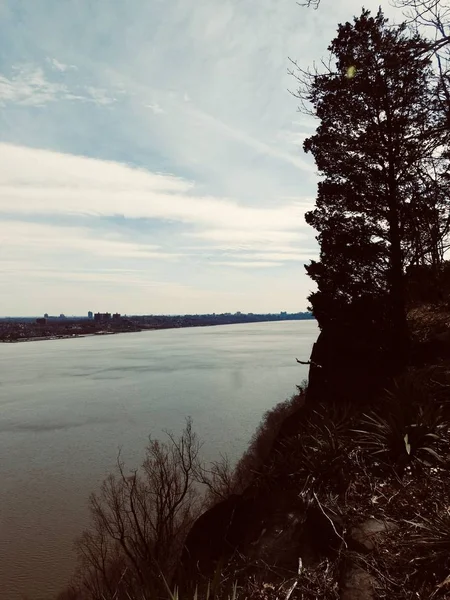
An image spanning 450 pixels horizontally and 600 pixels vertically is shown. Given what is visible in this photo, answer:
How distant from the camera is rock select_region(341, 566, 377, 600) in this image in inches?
146

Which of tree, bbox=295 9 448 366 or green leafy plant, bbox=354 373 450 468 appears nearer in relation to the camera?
green leafy plant, bbox=354 373 450 468

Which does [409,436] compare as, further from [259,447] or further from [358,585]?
[259,447]

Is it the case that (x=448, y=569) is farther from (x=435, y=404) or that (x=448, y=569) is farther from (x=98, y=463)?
(x=98, y=463)

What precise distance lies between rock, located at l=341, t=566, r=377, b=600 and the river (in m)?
24.8

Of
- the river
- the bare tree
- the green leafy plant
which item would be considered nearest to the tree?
the green leafy plant

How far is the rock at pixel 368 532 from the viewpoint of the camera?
4270mm

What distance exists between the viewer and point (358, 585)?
12.6 ft

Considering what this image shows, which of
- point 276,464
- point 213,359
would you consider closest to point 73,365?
point 213,359

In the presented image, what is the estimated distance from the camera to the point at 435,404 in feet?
22.9

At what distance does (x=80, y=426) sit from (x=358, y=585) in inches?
1993

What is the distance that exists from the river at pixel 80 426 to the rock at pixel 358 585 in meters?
24.8

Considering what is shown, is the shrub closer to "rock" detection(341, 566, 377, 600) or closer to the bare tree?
the bare tree

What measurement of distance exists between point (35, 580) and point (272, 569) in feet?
83.7

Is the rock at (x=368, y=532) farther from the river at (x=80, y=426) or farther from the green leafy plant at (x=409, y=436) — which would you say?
the river at (x=80, y=426)
